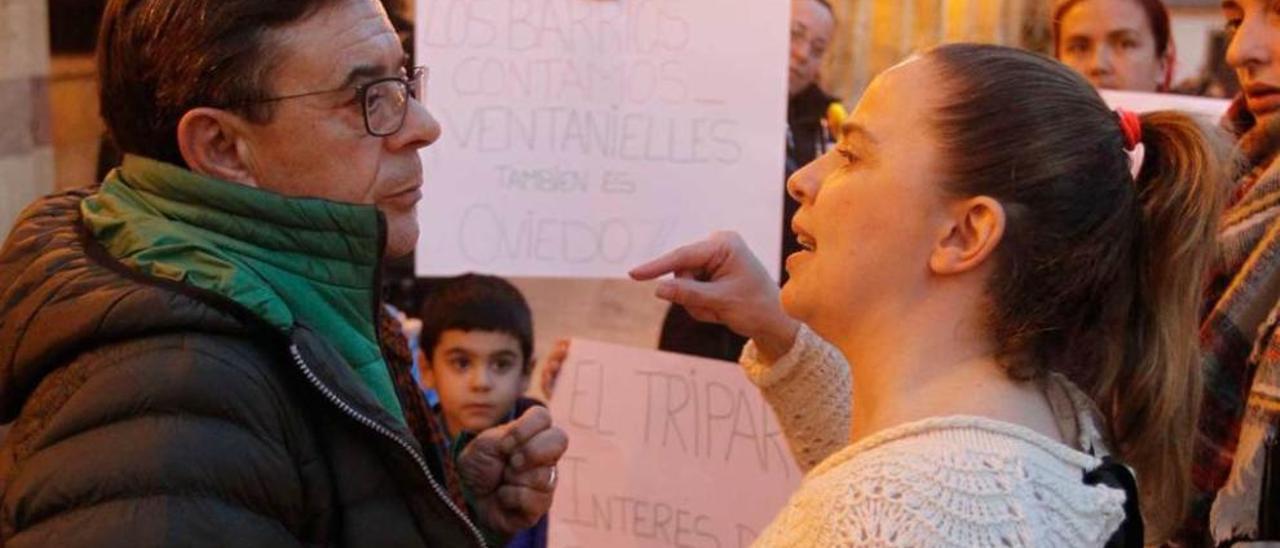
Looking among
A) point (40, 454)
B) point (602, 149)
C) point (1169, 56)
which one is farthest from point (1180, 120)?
point (1169, 56)

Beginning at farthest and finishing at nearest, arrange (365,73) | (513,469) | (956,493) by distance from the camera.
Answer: (513,469) < (365,73) < (956,493)

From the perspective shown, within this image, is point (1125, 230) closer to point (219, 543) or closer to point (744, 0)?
point (219, 543)

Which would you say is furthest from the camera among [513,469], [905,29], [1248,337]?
[905,29]

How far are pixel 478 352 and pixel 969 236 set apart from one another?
88.1 inches

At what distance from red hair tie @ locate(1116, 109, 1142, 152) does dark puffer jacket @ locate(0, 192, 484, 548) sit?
0.82m

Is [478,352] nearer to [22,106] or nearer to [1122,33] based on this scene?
[22,106]

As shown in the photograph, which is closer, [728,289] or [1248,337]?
[1248,337]

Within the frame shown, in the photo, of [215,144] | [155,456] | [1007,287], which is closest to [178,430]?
[155,456]

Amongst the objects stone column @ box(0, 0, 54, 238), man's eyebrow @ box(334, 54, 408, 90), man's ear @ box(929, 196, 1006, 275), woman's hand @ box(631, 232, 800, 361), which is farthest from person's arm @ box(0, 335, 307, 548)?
stone column @ box(0, 0, 54, 238)

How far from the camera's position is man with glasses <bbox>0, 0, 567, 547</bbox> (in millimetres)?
1528

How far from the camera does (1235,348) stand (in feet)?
6.91

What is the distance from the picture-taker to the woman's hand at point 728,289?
7.59 ft

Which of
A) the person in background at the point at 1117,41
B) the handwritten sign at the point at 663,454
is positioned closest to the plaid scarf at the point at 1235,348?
the handwritten sign at the point at 663,454

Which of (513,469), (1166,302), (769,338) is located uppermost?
(1166,302)
